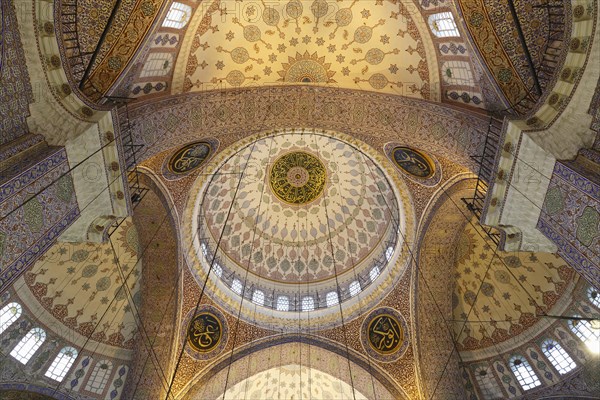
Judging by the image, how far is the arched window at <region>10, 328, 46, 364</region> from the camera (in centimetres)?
925

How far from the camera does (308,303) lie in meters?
12.7

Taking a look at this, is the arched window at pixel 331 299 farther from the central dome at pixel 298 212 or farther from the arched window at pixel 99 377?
the arched window at pixel 99 377

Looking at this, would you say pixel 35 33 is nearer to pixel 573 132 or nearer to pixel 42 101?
pixel 42 101

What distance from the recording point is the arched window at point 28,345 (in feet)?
30.3

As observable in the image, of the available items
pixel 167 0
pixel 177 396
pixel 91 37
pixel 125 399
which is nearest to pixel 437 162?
pixel 167 0

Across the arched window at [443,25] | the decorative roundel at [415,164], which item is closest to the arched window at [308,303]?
the decorative roundel at [415,164]

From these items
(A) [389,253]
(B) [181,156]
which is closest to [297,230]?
(A) [389,253]

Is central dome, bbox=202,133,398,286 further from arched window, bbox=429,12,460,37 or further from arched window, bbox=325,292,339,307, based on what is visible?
arched window, bbox=429,12,460,37

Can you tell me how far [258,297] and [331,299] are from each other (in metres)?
2.37

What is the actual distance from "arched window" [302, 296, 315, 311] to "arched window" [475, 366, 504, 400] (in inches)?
195

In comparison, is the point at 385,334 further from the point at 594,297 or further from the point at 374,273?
the point at 594,297

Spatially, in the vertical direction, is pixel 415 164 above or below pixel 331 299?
above

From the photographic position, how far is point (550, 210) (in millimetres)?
5562

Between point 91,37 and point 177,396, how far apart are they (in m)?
8.61
